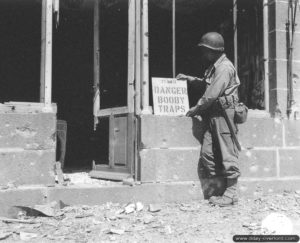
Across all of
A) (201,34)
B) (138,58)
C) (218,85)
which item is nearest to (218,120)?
(218,85)

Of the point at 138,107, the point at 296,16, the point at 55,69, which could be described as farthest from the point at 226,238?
the point at 55,69

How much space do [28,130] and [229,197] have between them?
8.50ft

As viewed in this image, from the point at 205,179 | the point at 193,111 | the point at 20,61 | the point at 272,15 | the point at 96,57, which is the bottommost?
the point at 205,179

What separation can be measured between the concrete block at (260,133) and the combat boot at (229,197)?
760mm

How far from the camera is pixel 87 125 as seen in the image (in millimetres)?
8984

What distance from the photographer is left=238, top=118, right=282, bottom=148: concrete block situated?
18.0ft

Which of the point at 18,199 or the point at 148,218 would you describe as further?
the point at 18,199

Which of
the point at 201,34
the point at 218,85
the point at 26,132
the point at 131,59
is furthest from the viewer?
the point at 201,34

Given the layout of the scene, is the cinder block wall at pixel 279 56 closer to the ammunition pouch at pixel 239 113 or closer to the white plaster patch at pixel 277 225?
the ammunition pouch at pixel 239 113

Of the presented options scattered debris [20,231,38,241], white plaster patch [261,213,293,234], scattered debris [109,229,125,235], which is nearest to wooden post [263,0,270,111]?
white plaster patch [261,213,293,234]

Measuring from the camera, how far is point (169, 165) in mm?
5062

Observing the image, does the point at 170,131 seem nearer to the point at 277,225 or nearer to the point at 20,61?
the point at 277,225

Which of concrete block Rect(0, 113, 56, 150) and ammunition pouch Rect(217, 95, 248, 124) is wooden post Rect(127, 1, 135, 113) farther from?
ammunition pouch Rect(217, 95, 248, 124)

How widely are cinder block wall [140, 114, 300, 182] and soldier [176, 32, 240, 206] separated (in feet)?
0.64
